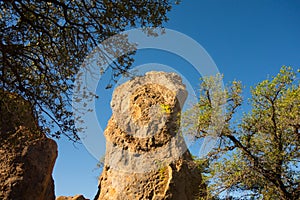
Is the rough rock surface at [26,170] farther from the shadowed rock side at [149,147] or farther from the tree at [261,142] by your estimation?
the tree at [261,142]

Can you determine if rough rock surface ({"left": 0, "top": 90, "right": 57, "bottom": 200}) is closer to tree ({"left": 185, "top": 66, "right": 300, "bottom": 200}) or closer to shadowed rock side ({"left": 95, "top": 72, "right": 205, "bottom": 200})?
shadowed rock side ({"left": 95, "top": 72, "right": 205, "bottom": 200})

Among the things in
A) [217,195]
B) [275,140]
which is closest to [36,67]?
[217,195]

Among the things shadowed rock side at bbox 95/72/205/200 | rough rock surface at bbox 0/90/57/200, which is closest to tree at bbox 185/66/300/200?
shadowed rock side at bbox 95/72/205/200

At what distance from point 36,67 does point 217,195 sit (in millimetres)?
8829

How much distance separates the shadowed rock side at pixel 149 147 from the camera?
17.2m

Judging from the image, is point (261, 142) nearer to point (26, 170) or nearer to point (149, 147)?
point (149, 147)

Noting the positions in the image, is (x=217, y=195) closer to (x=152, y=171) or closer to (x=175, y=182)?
(x=175, y=182)

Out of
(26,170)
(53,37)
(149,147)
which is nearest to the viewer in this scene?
(53,37)

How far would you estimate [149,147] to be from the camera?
1844 centimetres

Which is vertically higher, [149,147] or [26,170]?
[149,147]

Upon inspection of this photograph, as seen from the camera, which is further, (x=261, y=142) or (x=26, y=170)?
(x=26, y=170)

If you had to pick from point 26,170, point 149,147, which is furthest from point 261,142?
point 26,170

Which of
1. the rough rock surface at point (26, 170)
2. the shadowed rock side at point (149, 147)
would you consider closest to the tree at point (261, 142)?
the shadowed rock side at point (149, 147)

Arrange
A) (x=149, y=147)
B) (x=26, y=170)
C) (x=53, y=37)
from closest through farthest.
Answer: (x=53, y=37), (x=149, y=147), (x=26, y=170)
